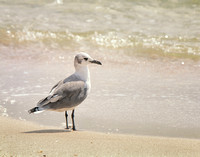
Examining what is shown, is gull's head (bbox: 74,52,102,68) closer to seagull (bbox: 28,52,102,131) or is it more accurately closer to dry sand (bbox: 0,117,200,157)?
seagull (bbox: 28,52,102,131)

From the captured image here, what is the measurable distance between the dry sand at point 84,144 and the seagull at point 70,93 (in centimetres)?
26

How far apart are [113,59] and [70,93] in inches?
118

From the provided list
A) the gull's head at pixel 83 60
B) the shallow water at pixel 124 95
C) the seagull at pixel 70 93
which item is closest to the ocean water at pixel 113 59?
the shallow water at pixel 124 95

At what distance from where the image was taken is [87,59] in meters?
4.54

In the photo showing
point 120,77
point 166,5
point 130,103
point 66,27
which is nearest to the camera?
point 130,103

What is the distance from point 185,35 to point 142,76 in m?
2.59

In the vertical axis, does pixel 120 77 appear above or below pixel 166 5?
below

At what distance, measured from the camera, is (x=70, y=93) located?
4328 mm

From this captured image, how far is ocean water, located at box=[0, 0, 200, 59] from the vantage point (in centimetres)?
786

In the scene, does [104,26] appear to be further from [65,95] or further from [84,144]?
[84,144]

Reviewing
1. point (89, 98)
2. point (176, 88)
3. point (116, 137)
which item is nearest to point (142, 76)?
point (176, 88)

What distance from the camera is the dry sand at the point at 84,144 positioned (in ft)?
10.9

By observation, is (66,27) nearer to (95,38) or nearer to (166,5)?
(95,38)

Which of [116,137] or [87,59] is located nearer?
[116,137]
